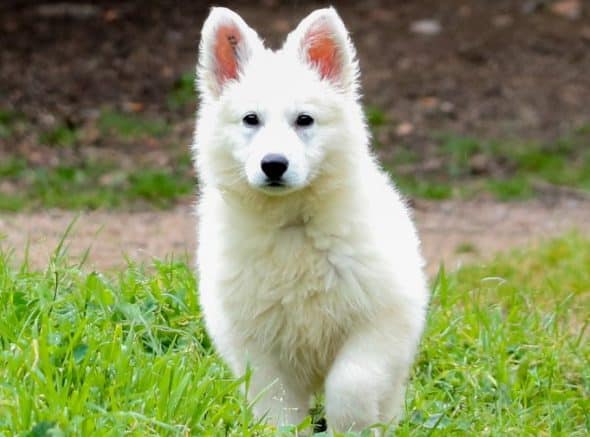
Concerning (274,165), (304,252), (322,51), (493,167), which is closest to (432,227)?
(493,167)

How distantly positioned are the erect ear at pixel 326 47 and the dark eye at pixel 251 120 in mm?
373

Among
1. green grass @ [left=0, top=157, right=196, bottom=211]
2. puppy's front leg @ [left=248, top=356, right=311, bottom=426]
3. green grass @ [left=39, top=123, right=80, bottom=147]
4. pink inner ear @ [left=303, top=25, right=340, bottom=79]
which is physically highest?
pink inner ear @ [left=303, top=25, right=340, bottom=79]

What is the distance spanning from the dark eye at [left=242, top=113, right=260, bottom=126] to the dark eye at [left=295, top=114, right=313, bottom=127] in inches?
6.3

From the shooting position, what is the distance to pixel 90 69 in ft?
43.5

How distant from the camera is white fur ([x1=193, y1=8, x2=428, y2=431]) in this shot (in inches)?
195

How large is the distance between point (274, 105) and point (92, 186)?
242 inches

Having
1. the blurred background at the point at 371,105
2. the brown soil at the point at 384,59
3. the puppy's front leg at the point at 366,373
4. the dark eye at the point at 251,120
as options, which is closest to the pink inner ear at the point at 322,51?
the dark eye at the point at 251,120

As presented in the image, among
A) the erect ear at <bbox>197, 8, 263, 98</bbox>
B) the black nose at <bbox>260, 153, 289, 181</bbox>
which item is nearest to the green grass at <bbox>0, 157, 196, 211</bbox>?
the erect ear at <bbox>197, 8, 263, 98</bbox>

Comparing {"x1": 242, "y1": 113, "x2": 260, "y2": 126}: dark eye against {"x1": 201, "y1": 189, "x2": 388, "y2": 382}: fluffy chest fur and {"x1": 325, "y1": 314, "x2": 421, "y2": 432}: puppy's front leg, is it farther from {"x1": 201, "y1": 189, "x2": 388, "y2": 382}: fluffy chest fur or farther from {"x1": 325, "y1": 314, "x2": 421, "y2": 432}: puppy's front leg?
{"x1": 325, "y1": 314, "x2": 421, "y2": 432}: puppy's front leg

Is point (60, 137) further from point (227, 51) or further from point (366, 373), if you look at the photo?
point (366, 373)

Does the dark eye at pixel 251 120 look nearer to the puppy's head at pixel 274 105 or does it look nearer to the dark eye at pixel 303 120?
the puppy's head at pixel 274 105

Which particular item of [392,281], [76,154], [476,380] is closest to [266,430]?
[392,281]

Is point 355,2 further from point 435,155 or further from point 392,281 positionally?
point 392,281

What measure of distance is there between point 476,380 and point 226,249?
1448 millimetres
